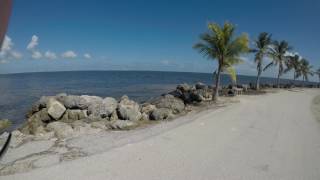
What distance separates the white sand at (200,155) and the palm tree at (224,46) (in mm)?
8670

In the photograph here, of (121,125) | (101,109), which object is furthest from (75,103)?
Result: (121,125)

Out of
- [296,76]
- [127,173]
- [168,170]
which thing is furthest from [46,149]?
[296,76]

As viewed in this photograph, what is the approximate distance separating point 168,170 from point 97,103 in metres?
8.52

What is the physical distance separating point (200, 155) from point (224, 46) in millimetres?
12770

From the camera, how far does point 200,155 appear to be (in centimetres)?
703

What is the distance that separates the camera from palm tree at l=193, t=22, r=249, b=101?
17797mm

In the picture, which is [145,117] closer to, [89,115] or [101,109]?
[101,109]

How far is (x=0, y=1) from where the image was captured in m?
1.36

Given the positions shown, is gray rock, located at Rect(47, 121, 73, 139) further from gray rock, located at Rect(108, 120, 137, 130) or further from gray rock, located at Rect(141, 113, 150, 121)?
gray rock, located at Rect(141, 113, 150, 121)

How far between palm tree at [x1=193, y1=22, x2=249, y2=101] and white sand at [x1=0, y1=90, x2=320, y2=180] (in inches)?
341

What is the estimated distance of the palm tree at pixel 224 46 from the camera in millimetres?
17797

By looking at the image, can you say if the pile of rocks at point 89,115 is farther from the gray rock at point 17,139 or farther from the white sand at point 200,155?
the white sand at point 200,155

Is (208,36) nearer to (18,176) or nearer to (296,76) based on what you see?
(18,176)

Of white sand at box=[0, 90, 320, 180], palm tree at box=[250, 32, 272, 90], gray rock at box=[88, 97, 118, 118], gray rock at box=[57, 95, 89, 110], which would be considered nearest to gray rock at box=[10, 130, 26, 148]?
white sand at box=[0, 90, 320, 180]
